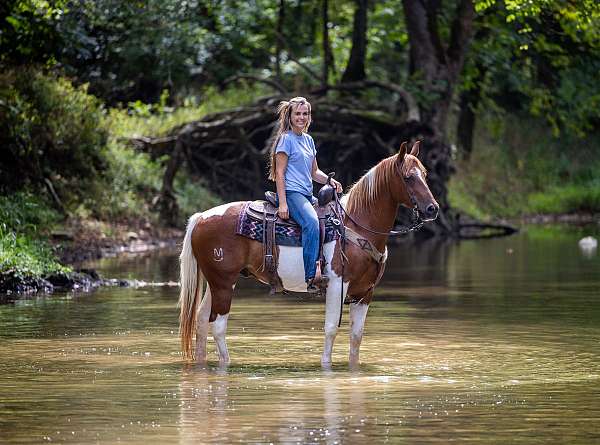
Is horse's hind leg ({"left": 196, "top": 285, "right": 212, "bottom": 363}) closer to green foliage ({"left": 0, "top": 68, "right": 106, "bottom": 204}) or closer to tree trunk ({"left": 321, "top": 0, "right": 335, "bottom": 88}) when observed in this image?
green foliage ({"left": 0, "top": 68, "right": 106, "bottom": 204})

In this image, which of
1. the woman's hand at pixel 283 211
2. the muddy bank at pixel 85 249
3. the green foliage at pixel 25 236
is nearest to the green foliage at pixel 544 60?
the muddy bank at pixel 85 249

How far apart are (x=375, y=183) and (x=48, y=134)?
47.9 ft

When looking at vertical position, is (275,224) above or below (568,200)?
below

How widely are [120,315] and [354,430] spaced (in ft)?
24.4

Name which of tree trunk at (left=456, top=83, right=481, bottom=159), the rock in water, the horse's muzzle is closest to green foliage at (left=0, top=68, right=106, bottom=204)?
the rock in water

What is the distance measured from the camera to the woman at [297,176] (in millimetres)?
10992

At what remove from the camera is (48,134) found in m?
24.6

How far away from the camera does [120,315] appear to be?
14766 mm

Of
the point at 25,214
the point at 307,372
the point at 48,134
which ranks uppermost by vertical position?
the point at 48,134

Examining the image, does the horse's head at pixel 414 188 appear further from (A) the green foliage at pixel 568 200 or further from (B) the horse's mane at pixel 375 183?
(A) the green foliage at pixel 568 200

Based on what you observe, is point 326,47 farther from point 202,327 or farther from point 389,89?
point 202,327

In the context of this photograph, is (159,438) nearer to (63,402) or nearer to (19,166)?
(63,402)

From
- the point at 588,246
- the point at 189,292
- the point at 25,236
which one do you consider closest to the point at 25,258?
the point at 25,236

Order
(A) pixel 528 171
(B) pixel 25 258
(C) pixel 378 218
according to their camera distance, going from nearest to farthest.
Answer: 1. (C) pixel 378 218
2. (B) pixel 25 258
3. (A) pixel 528 171
